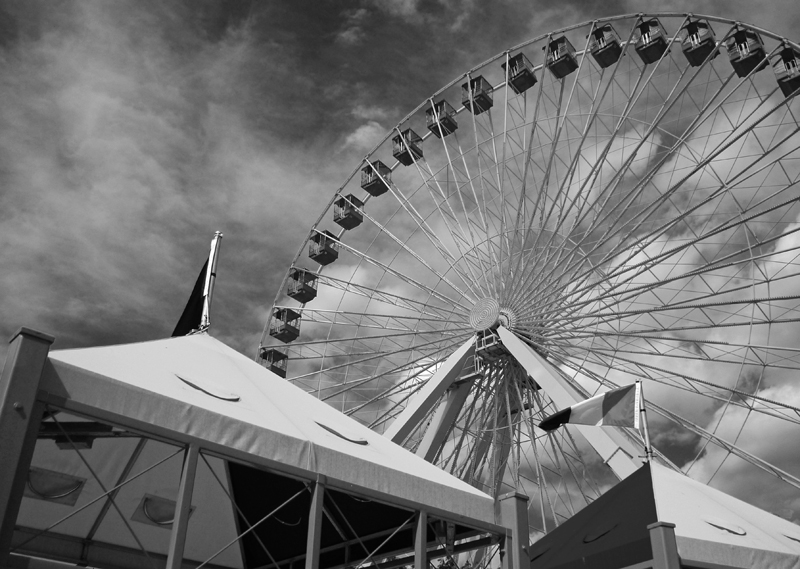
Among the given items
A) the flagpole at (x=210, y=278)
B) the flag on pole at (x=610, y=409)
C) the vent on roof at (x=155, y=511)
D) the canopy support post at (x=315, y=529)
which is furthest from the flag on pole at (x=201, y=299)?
the flag on pole at (x=610, y=409)

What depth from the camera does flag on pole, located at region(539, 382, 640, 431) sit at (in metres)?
11.3

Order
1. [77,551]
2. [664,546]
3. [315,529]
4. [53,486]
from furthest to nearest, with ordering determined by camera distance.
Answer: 1. [77,551]
2. [53,486]
3. [664,546]
4. [315,529]

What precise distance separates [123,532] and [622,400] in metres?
6.89

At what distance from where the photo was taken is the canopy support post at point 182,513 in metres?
5.78

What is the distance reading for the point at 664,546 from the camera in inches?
310

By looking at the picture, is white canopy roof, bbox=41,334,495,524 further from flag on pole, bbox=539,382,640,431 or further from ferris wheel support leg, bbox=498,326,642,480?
ferris wheel support leg, bbox=498,326,642,480

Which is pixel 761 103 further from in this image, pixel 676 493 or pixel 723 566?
pixel 723 566

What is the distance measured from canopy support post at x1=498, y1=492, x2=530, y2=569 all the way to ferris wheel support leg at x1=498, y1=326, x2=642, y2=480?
8169 mm

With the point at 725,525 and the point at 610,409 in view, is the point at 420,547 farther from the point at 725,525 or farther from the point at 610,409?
the point at 610,409

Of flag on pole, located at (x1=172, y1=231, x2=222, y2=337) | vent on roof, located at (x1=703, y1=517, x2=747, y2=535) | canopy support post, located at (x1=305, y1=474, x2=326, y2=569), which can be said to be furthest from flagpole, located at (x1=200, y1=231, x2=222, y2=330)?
vent on roof, located at (x1=703, y1=517, x2=747, y2=535)

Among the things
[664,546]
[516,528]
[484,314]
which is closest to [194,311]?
[516,528]

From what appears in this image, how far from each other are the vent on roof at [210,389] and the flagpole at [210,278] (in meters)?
2.91

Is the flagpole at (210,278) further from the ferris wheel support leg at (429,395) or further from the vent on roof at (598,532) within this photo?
the ferris wheel support leg at (429,395)

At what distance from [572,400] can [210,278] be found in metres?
9.13
